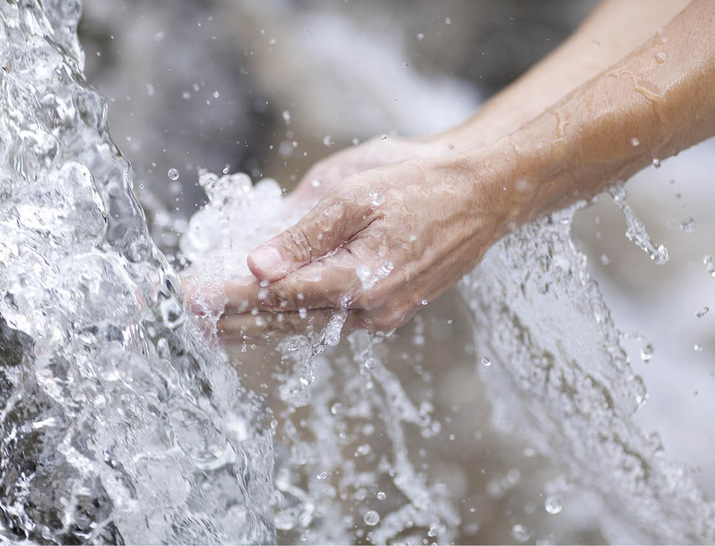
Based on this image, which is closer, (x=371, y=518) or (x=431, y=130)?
(x=371, y=518)

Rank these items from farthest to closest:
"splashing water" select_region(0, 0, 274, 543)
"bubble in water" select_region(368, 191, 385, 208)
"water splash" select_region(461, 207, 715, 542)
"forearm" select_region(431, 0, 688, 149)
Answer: "water splash" select_region(461, 207, 715, 542)
"forearm" select_region(431, 0, 688, 149)
"bubble in water" select_region(368, 191, 385, 208)
"splashing water" select_region(0, 0, 274, 543)

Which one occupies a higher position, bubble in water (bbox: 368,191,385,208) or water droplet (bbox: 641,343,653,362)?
water droplet (bbox: 641,343,653,362)

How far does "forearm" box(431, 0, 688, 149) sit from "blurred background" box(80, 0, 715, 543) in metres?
0.44

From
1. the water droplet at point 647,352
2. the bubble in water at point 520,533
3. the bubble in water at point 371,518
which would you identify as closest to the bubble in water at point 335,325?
the bubble in water at point 371,518

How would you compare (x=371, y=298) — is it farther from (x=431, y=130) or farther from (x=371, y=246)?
(x=431, y=130)

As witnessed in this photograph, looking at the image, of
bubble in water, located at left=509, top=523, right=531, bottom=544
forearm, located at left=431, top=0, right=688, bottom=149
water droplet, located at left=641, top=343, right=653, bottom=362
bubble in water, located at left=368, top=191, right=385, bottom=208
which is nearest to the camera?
bubble in water, located at left=368, top=191, right=385, bottom=208

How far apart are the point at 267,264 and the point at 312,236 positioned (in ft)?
0.21

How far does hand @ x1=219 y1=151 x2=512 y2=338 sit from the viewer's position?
890mm

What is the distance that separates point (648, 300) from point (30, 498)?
140 centimetres

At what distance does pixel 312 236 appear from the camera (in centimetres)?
90

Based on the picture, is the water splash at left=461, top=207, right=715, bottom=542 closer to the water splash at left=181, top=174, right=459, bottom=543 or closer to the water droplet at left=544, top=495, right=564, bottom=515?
the water droplet at left=544, top=495, right=564, bottom=515

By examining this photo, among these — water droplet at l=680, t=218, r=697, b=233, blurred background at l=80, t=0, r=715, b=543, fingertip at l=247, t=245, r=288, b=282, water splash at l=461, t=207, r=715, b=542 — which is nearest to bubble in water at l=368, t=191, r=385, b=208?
fingertip at l=247, t=245, r=288, b=282

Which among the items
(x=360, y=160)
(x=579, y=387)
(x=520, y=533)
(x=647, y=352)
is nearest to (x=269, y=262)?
(x=360, y=160)

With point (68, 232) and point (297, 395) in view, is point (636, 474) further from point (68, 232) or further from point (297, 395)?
point (68, 232)
